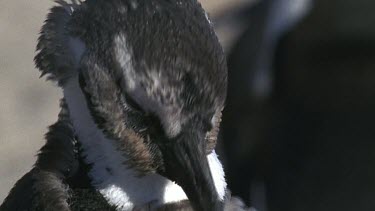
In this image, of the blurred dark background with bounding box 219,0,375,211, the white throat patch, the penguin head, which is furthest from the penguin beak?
the blurred dark background with bounding box 219,0,375,211

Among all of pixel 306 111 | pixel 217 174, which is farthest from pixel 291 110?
pixel 217 174

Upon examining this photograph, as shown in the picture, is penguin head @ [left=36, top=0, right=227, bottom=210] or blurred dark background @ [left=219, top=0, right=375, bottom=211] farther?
blurred dark background @ [left=219, top=0, right=375, bottom=211]

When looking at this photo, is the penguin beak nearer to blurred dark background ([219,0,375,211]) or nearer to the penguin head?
the penguin head

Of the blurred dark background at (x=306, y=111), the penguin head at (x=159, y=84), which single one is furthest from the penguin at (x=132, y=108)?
the blurred dark background at (x=306, y=111)

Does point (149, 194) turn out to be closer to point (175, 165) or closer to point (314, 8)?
point (175, 165)

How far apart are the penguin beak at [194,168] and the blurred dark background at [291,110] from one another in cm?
150

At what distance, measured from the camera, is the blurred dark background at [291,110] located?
347 centimetres

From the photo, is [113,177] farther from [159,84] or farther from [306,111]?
[306,111]

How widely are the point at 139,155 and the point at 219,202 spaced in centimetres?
16

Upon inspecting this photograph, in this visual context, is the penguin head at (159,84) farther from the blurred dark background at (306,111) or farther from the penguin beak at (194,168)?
the blurred dark background at (306,111)

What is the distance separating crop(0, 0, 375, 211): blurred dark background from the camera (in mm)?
3473

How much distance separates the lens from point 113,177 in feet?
6.96

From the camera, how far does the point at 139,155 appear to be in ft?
6.66

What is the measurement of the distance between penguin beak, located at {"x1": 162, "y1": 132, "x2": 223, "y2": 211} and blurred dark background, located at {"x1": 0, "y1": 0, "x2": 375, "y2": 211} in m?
1.50
